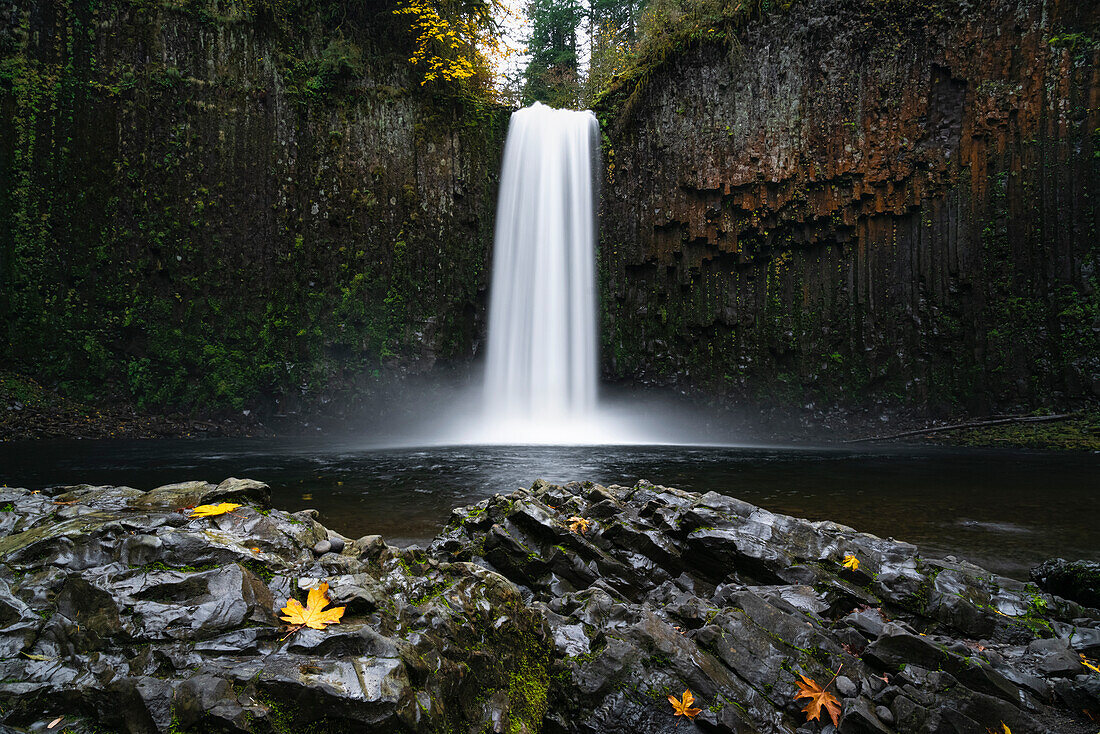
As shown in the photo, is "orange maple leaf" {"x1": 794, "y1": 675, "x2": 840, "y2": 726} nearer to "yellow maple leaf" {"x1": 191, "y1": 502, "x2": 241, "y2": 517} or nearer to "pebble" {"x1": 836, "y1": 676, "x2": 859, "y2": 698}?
"pebble" {"x1": 836, "y1": 676, "x2": 859, "y2": 698}

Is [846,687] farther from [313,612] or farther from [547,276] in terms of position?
[547,276]

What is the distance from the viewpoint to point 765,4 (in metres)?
13.9

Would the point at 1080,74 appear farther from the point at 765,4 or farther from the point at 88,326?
the point at 88,326

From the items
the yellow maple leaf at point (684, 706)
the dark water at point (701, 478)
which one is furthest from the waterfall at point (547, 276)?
the yellow maple leaf at point (684, 706)

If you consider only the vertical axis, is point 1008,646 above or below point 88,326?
below

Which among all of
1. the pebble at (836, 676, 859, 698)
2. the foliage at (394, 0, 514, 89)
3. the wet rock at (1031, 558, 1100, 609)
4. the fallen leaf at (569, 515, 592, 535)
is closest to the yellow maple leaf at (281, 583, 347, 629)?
the pebble at (836, 676, 859, 698)

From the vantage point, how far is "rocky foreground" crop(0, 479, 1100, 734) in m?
1.39

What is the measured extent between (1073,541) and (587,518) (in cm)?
400

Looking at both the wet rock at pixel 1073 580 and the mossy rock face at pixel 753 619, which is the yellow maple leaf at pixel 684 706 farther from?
the wet rock at pixel 1073 580

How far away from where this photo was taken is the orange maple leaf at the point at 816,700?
77.4 inches

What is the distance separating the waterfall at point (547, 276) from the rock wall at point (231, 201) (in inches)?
33.3

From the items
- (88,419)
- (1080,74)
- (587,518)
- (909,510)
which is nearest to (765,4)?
(1080,74)

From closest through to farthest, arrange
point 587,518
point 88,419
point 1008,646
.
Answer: point 1008,646
point 587,518
point 88,419

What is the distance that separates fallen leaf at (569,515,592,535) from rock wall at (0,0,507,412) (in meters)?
12.1
